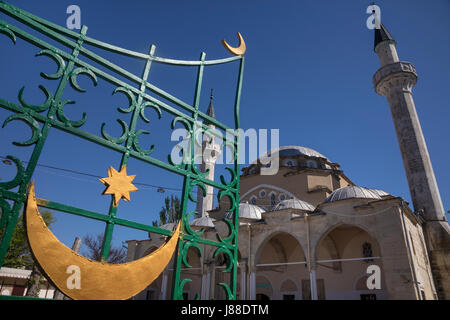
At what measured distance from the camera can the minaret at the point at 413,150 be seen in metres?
12.8

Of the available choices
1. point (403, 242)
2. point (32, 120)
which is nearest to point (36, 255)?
point (32, 120)

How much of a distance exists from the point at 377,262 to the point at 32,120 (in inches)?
540

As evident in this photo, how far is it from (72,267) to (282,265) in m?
14.5

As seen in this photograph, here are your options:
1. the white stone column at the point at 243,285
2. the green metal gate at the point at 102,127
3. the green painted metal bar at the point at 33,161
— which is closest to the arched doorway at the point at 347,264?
the white stone column at the point at 243,285

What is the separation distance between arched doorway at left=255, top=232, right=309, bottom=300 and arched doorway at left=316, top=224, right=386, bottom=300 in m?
1.00

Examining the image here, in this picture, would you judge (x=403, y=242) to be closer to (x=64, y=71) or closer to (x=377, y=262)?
(x=377, y=262)

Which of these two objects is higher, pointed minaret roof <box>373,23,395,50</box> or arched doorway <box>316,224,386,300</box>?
pointed minaret roof <box>373,23,395,50</box>

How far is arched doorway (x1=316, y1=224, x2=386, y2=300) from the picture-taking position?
12.2 metres

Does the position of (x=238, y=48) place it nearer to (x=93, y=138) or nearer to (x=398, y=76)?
(x=93, y=138)

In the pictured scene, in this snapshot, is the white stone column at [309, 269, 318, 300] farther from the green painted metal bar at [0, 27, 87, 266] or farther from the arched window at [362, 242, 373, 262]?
the green painted metal bar at [0, 27, 87, 266]

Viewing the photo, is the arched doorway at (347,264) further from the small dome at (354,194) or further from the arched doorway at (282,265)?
the small dome at (354,194)

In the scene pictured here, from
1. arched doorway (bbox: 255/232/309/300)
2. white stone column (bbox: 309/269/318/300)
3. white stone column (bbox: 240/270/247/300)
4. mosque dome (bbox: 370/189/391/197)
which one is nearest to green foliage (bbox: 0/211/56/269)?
white stone column (bbox: 240/270/247/300)

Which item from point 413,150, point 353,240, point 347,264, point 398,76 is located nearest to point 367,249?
point 353,240

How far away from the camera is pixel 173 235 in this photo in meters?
1.84
